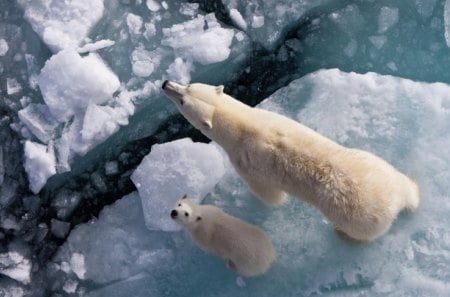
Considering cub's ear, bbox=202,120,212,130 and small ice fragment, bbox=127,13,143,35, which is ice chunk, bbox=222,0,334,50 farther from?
cub's ear, bbox=202,120,212,130

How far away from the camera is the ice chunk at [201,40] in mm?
3803

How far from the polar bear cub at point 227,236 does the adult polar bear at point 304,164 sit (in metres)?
0.27

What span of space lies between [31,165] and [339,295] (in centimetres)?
192

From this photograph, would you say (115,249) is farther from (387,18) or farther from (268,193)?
(387,18)

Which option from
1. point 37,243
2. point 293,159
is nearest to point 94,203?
point 37,243

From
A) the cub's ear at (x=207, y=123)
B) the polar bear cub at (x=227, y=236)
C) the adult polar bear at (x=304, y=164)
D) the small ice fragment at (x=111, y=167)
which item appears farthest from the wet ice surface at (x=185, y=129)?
the cub's ear at (x=207, y=123)

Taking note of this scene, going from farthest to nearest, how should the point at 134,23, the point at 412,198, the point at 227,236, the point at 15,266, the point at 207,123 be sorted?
the point at 134,23, the point at 15,266, the point at 412,198, the point at 227,236, the point at 207,123

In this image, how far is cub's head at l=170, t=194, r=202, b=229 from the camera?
11.0 ft

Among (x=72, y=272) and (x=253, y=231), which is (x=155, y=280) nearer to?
(x=72, y=272)

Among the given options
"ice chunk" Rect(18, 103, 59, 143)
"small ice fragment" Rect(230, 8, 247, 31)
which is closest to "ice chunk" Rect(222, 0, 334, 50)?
"small ice fragment" Rect(230, 8, 247, 31)

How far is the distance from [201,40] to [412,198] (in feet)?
4.90

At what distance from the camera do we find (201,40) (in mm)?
3805

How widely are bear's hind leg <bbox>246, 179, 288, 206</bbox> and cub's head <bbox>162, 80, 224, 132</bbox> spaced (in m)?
0.45

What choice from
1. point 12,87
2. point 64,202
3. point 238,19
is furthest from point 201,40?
point 64,202
